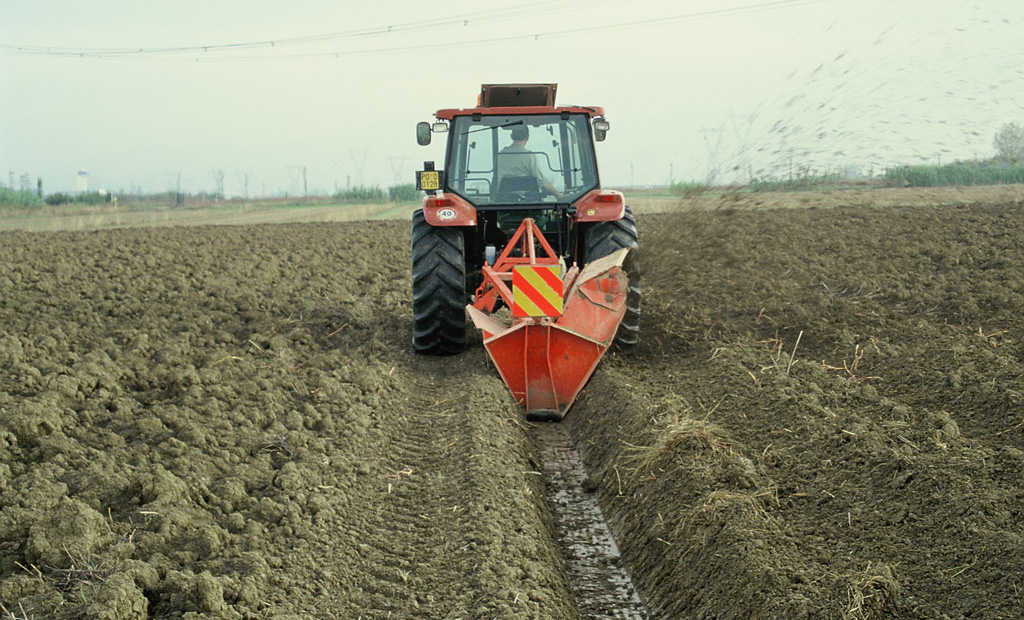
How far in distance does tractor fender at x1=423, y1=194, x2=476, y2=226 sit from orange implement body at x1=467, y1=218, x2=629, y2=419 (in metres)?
0.64

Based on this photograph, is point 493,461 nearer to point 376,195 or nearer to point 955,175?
point 955,175

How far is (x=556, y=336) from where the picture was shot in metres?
6.07

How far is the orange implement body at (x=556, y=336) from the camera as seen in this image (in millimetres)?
6043

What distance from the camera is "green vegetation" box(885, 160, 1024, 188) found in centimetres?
2189

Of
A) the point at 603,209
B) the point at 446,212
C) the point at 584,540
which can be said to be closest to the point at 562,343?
the point at 603,209

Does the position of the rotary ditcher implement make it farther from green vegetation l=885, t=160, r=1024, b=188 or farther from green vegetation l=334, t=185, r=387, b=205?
green vegetation l=334, t=185, r=387, b=205

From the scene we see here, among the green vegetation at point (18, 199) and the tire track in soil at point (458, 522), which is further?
the green vegetation at point (18, 199)

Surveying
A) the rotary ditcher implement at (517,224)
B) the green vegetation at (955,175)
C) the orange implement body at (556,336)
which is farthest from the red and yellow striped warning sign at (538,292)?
the green vegetation at (955,175)

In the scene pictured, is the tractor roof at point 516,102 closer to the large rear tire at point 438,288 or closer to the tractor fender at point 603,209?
the tractor fender at point 603,209

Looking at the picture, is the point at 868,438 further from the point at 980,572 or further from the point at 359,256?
the point at 359,256

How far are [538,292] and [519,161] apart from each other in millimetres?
1776

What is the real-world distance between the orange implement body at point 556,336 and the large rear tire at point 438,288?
508mm

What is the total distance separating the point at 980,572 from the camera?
9.96 ft

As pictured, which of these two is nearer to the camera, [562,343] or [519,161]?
[562,343]
